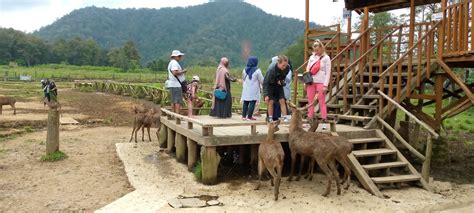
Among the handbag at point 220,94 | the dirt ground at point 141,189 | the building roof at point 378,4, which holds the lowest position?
the dirt ground at point 141,189

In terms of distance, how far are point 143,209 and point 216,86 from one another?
3742 mm

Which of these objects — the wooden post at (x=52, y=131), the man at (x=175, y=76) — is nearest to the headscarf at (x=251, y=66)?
the man at (x=175, y=76)

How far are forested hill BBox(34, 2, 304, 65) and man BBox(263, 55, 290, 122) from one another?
65.5 meters

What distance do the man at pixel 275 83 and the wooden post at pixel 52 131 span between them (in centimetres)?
463

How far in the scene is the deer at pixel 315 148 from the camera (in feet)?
22.6

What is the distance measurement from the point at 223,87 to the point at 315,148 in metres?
3.05

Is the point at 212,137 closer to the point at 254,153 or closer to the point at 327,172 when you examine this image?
the point at 254,153

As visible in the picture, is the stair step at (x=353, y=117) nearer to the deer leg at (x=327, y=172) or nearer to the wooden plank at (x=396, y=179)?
the wooden plank at (x=396, y=179)

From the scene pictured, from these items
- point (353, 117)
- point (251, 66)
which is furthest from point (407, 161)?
point (251, 66)

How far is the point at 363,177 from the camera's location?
7387mm

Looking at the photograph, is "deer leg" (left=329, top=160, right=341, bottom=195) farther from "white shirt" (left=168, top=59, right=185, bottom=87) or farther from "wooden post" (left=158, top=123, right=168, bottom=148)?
"wooden post" (left=158, top=123, right=168, bottom=148)

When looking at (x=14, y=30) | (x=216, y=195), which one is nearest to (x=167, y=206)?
(x=216, y=195)

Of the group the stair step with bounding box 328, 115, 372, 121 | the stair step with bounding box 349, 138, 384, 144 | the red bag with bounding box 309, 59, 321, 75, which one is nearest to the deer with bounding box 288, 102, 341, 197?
the red bag with bounding box 309, 59, 321, 75

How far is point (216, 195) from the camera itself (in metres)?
6.99
